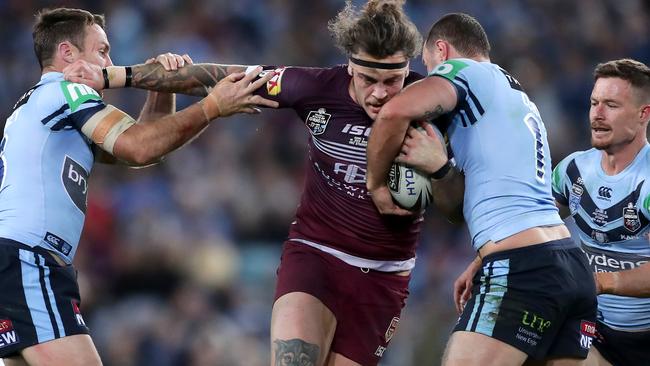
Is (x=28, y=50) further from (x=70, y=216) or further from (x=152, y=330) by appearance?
(x=70, y=216)

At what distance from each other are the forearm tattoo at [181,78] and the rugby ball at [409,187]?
1.37 metres

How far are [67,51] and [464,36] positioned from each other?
2505 mm

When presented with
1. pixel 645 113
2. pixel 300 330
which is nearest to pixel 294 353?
pixel 300 330

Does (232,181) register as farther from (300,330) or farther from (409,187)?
(409,187)

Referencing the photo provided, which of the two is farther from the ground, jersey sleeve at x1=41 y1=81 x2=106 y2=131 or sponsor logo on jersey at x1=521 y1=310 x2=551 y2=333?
jersey sleeve at x1=41 y1=81 x2=106 y2=131

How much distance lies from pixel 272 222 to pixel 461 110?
22.0 ft

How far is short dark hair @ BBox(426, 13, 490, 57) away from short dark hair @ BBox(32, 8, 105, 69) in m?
2.30

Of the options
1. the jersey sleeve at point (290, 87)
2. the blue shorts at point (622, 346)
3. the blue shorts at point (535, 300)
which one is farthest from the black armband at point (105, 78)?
the blue shorts at point (622, 346)

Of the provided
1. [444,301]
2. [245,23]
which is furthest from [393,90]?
[245,23]

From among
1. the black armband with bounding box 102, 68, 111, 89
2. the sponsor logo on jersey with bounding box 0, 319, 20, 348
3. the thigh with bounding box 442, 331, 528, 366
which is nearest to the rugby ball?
the thigh with bounding box 442, 331, 528, 366

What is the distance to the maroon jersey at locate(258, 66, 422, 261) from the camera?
6.21m

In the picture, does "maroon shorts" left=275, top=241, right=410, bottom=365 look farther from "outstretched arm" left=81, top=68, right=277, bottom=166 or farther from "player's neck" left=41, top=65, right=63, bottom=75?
"player's neck" left=41, top=65, right=63, bottom=75

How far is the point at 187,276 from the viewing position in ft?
37.1

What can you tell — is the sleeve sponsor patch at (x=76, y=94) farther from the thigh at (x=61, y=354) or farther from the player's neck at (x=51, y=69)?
the thigh at (x=61, y=354)
